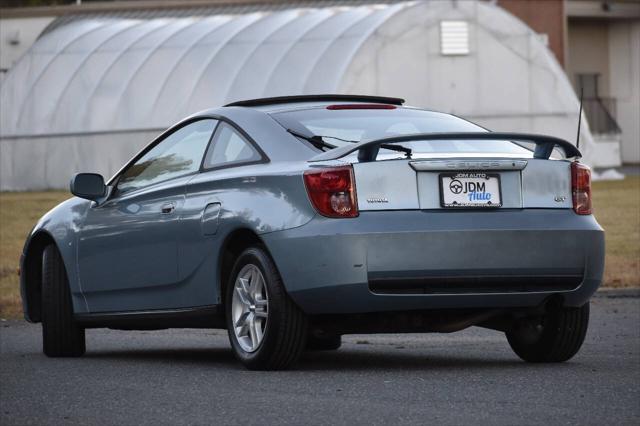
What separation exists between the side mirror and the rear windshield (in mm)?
1492

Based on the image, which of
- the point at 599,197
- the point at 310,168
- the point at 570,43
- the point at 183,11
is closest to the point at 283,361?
the point at 310,168

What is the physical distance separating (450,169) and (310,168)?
690mm

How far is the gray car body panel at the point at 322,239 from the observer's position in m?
7.65

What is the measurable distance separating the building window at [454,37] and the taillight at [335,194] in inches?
1146

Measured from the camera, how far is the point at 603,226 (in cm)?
2280

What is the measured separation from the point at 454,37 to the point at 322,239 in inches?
1158

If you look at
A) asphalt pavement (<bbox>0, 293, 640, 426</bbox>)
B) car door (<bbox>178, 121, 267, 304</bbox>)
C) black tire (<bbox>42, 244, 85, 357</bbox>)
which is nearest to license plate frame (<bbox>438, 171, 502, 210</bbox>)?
asphalt pavement (<bbox>0, 293, 640, 426</bbox>)

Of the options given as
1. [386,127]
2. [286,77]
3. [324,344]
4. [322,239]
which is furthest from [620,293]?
[286,77]

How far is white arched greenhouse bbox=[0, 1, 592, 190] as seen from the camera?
35469mm

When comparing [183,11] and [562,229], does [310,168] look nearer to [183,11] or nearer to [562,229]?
[562,229]

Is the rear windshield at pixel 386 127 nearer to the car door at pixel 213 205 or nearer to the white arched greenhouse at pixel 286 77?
the car door at pixel 213 205

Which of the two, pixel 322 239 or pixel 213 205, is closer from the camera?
pixel 322 239

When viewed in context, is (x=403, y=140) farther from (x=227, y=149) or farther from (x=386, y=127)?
(x=227, y=149)

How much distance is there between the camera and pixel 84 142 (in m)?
38.2
